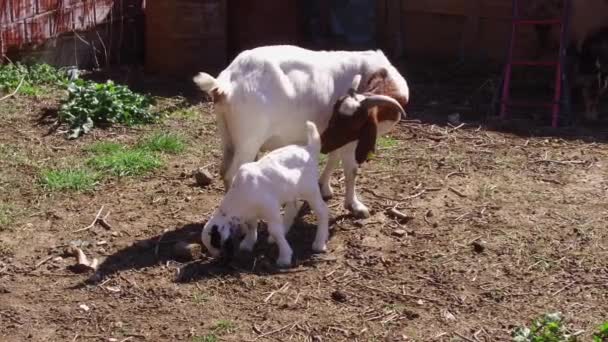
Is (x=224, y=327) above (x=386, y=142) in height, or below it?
below

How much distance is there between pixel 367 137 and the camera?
21.6ft

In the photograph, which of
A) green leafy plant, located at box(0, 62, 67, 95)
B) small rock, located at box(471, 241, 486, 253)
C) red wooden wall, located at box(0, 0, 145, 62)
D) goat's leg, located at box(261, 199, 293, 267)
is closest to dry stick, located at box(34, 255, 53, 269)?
goat's leg, located at box(261, 199, 293, 267)

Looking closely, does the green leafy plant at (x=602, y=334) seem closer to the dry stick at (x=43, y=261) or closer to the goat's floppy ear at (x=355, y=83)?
the goat's floppy ear at (x=355, y=83)

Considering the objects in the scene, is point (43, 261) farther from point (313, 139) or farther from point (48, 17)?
point (48, 17)

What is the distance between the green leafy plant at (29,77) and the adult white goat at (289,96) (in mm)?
3793

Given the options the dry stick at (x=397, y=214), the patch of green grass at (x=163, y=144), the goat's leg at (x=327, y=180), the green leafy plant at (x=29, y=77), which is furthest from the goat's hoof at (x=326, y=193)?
the green leafy plant at (x=29, y=77)

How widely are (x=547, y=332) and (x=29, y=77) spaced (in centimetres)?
647

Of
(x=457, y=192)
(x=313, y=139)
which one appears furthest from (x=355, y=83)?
(x=457, y=192)

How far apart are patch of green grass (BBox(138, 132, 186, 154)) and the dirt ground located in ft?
0.45

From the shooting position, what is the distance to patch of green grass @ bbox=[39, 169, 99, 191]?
24.5 ft

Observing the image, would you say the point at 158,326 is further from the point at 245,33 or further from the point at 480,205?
the point at 245,33

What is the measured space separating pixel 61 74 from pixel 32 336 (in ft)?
17.6

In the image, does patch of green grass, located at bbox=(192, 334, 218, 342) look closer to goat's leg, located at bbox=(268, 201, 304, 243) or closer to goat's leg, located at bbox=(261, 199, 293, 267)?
goat's leg, located at bbox=(261, 199, 293, 267)

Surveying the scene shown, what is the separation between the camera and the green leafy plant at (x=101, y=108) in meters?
8.88
